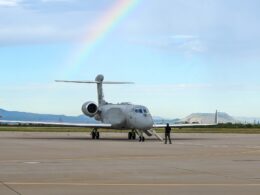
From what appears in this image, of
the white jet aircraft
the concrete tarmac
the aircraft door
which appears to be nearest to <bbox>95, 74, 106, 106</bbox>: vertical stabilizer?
the white jet aircraft

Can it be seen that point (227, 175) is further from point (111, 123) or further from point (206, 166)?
point (111, 123)

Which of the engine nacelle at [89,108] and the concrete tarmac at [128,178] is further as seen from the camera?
the engine nacelle at [89,108]

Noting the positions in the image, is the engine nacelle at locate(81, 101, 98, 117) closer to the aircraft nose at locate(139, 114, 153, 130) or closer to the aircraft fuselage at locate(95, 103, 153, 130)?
the aircraft fuselage at locate(95, 103, 153, 130)

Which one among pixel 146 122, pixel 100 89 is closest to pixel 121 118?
pixel 146 122

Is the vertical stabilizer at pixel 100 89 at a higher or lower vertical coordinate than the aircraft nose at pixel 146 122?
higher

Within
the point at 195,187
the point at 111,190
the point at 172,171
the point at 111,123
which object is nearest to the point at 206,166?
the point at 172,171

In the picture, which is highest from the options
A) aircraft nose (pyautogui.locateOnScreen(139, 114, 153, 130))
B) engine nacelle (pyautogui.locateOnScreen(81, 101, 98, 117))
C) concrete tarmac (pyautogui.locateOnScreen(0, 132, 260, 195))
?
engine nacelle (pyautogui.locateOnScreen(81, 101, 98, 117))

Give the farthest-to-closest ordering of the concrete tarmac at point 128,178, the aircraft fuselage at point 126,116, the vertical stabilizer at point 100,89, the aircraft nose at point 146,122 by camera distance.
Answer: the vertical stabilizer at point 100,89 < the aircraft fuselage at point 126,116 < the aircraft nose at point 146,122 < the concrete tarmac at point 128,178

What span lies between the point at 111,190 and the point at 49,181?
2478 millimetres

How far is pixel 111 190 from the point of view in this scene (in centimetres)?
1323

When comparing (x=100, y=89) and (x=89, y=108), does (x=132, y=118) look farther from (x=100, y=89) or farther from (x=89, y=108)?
(x=100, y=89)

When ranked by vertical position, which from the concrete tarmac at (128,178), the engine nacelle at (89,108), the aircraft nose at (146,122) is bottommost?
the concrete tarmac at (128,178)

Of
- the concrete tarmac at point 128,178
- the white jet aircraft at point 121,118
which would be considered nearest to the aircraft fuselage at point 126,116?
the white jet aircraft at point 121,118

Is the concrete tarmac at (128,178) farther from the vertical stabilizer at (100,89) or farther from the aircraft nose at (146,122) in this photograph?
the vertical stabilizer at (100,89)
